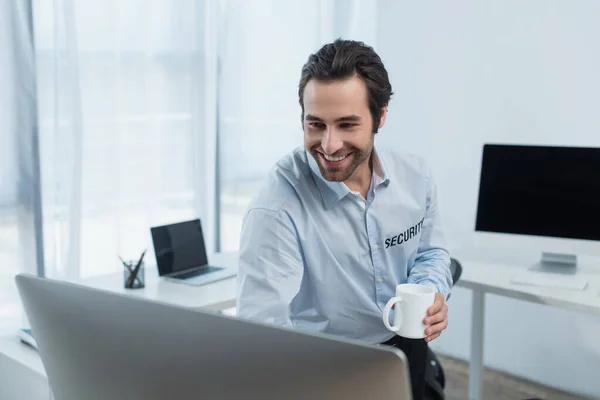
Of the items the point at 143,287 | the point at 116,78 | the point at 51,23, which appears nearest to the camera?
the point at 143,287

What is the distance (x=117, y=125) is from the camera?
2877mm

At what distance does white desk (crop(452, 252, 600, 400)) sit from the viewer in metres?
2.33

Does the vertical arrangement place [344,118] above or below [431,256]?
above

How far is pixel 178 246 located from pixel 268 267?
116 cm

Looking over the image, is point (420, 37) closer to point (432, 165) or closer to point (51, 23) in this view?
point (432, 165)

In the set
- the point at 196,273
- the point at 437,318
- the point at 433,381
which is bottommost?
the point at 433,381

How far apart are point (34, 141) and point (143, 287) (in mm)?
690

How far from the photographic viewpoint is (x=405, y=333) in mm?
1471

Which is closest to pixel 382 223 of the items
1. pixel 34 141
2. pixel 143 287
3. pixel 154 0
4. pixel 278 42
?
pixel 143 287

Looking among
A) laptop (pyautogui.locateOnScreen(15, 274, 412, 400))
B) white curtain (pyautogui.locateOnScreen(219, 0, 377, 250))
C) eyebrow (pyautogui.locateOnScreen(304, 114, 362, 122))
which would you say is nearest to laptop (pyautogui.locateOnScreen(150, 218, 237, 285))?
white curtain (pyautogui.locateOnScreen(219, 0, 377, 250))

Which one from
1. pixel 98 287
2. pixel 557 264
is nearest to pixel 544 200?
pixel 557 264

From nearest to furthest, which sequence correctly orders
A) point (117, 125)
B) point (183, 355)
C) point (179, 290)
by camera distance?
1. point (183, 355)
2. point (179, 290)
3. point (117, 125)

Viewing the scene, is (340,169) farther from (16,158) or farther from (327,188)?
(16,158)

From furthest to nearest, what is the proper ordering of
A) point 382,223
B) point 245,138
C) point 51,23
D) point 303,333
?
point 245,138 < point 51,23 < point 382,223 < point 303,333
